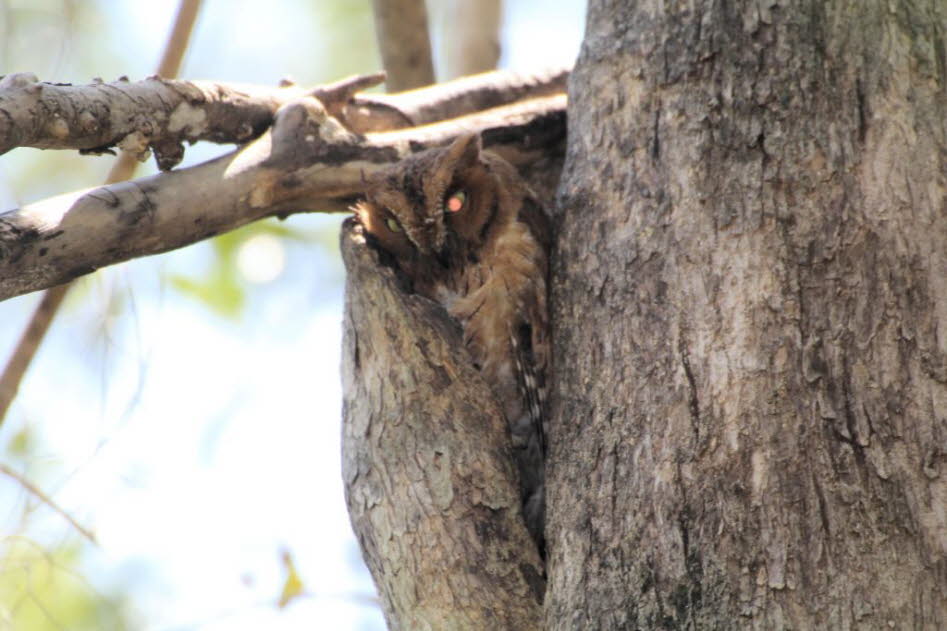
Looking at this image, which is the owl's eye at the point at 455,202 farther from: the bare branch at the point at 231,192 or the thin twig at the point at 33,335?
the thin twig at the point at 33,335

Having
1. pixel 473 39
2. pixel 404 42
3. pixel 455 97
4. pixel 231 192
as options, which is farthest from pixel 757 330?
pixel 473 39

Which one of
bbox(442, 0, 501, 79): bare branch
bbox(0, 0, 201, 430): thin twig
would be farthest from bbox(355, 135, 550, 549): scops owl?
bbox(442, 0, 501, 79): bare branch

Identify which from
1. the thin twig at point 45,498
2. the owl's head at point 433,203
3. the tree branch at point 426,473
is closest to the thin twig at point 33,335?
the thin twig at point 45,498

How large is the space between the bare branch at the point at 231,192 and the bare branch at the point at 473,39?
54.4 inches

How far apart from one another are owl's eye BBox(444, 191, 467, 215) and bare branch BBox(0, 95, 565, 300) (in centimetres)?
24

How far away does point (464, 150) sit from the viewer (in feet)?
9.84

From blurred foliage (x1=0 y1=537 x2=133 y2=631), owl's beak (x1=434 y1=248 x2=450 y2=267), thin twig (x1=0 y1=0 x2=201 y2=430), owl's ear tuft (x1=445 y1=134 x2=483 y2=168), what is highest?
owl's ear tuft (x1=445 y1=134 x2=483 y2=168)

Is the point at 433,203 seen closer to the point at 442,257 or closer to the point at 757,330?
the point at 442,257

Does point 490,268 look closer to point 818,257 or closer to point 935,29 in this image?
point 818,257

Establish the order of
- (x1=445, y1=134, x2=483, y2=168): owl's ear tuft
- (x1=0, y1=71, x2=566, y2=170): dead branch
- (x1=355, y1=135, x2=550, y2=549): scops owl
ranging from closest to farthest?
(x1=0, y1=71, x2=566, y2=170): dead branch
(x1=355, y1=135, x2=550, y2=549): scops owl
(x1=445, y1=134, x2=483, y2=168): owl's ear tuft

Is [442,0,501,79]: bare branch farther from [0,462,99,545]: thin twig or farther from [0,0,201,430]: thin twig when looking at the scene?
[0,462,99,545]: thin twig

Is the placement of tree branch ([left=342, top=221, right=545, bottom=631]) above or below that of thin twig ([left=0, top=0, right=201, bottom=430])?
below

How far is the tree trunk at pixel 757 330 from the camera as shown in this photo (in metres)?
2.05

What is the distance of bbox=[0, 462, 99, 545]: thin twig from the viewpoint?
2.93 m
